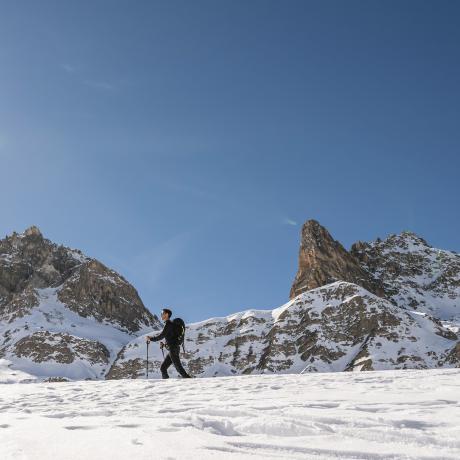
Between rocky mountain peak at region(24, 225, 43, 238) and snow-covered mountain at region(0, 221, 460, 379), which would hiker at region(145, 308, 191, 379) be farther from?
rocky mountain peak at region(24, 225, 43, 238)

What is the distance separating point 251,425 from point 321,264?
13516cm

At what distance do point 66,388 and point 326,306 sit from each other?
86911 millimetres

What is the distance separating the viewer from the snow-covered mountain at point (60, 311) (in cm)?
9756

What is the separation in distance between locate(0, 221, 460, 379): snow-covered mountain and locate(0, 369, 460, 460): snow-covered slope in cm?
7005

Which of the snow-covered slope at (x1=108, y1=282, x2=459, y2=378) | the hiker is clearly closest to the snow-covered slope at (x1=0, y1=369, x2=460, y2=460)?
the hiker

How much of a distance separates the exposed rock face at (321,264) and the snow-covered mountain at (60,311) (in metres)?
46.8

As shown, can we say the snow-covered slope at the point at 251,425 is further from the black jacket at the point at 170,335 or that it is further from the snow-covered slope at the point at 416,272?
A: the snow-covered slope at the point at 416,272

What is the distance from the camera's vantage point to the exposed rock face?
444ft

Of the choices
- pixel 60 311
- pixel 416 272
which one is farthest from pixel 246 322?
pixel 416 272

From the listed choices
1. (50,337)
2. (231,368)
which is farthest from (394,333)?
(50,337)

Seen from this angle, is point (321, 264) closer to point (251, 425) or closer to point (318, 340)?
point (318, 340)

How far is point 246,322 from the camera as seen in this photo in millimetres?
100062

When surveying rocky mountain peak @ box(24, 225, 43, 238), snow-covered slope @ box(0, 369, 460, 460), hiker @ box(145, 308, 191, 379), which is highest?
rocky mountain peak @ box(24, 225, 43, 238)

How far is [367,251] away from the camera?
17550 cm
